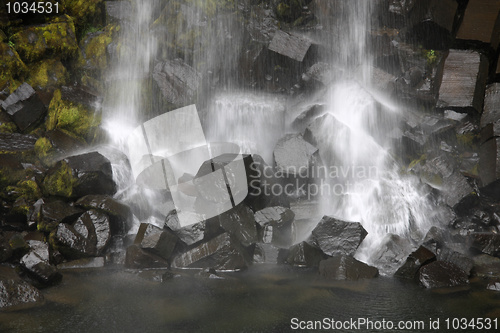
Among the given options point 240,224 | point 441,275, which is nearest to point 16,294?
point 240,224

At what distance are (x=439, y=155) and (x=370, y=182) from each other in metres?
1.64

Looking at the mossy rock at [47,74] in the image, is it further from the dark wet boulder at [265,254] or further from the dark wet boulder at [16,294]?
the dark wet boulder at [265,254]

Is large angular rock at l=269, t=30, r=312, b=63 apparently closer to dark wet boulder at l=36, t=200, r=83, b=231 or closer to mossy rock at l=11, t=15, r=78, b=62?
mossy rock at l=11, t=15, r=78, b=62

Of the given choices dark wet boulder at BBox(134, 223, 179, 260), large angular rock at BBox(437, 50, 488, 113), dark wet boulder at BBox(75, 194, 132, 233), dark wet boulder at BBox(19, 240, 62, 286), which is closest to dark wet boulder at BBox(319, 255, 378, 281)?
dark wet boulder at BBox(134, 223, 179, 260)

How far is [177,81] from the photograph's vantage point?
8703 millimetres

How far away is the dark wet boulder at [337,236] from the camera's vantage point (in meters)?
5.95

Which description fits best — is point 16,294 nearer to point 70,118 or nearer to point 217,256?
point 217,256

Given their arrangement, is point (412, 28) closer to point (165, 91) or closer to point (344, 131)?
point (344, 131)

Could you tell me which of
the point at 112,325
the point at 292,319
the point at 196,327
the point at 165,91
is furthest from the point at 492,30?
the point at 112,325

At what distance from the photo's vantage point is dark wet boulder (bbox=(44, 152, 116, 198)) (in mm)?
6367

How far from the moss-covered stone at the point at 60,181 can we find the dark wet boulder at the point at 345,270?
4194mm

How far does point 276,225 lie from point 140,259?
2.17m

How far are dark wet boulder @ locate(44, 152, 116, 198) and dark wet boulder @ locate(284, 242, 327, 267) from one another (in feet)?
11.2

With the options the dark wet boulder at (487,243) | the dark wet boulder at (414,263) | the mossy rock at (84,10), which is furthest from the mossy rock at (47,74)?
the dark wet boulder at (487,243)
